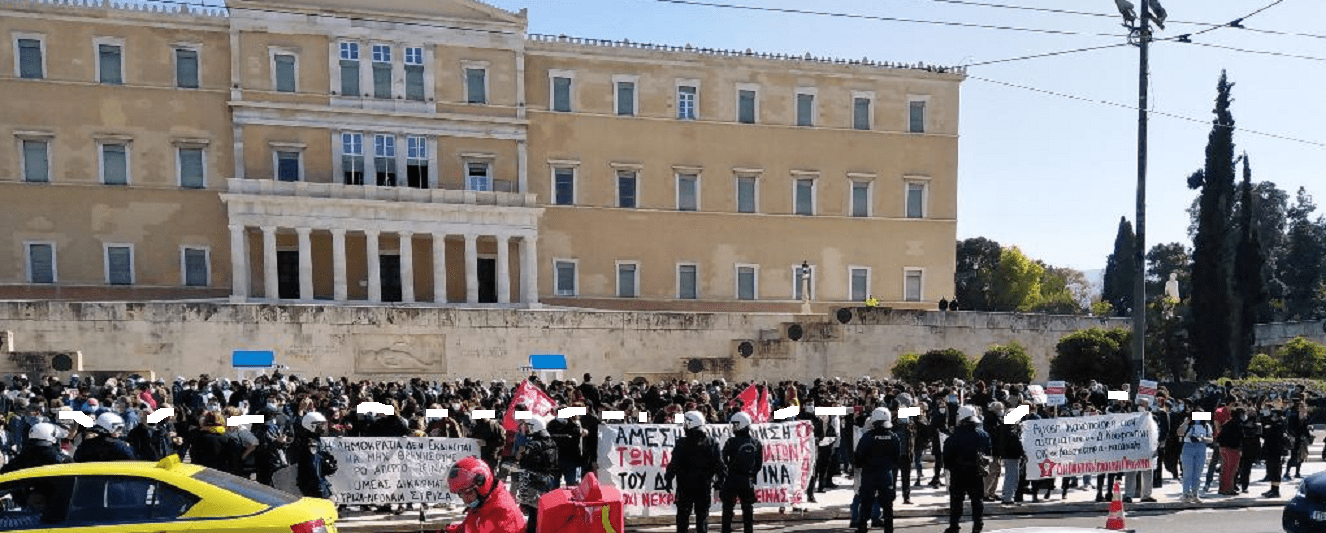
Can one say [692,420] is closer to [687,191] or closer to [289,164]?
[289,164]

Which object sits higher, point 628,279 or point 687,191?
point 687,191

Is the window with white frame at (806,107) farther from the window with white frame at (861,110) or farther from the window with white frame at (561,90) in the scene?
the window with white frame at (561,90)

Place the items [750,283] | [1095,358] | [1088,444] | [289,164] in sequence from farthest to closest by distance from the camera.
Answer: [750,283] < [289,164] < [1095,358] < [1088,444]

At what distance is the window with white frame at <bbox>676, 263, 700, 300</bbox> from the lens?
44.7 metres

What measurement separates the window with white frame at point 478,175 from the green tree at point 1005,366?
20.0m

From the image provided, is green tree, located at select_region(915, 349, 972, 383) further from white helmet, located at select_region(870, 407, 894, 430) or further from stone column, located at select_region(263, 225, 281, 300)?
stone column, located at select_region(263, 225, 281, 300)

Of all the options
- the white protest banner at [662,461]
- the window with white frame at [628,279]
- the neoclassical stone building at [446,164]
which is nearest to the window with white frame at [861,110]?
the neoclassical stone building at [446,164]

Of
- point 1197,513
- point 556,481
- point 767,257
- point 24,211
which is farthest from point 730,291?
point 556,481

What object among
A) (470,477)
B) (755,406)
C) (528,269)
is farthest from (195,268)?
(470,477)

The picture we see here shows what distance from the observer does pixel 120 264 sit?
38531 millimetres

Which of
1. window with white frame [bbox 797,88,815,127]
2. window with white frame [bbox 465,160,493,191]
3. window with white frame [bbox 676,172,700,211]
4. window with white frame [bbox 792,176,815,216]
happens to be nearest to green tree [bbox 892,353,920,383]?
window with white frame [bbox 792,176,815,216]

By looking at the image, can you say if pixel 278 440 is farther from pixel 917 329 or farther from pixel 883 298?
pixel 883 298

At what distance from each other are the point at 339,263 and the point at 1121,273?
5404cm

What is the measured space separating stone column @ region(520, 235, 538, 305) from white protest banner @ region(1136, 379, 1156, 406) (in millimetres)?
26730
